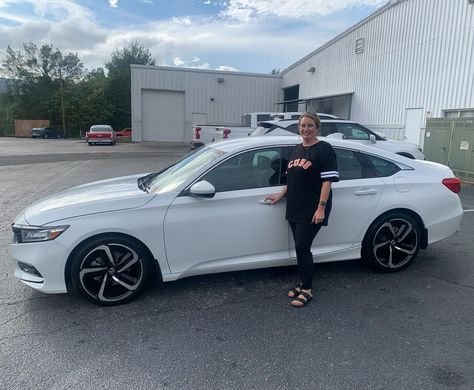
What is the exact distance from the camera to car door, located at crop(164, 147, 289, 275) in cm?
344

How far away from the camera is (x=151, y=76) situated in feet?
Answer: 94.4

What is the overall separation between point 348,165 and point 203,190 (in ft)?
5.46

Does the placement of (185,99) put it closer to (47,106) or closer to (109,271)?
(109,271)

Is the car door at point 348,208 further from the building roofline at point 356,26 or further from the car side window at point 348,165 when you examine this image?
the building roofline at point 356,26

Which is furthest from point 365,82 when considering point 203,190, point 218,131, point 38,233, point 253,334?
point 38,233

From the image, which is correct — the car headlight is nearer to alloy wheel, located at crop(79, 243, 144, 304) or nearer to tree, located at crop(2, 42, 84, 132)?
alloy wheel, located at crop(79, 243, 144, 304)

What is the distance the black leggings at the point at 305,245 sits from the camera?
334 cm

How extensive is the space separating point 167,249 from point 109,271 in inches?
21.5

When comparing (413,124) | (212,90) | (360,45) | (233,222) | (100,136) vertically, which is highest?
(360,45)

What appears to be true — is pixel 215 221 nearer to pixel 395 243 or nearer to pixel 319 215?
pixel 319 215

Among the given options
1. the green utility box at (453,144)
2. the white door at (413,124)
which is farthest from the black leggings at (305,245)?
the white door at (413,124)

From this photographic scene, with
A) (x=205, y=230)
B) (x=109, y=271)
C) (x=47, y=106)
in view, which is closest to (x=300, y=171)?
(x=205, y=230)

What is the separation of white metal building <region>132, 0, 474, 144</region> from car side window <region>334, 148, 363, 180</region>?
1009cm

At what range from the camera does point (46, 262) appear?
319cm
